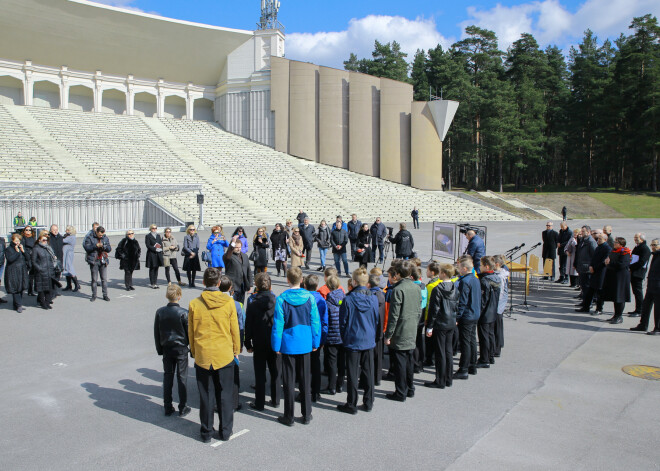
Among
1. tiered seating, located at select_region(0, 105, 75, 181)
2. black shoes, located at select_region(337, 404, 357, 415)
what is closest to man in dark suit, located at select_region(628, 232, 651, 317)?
black shoes, located at select_region(337, 404, 357, 415)

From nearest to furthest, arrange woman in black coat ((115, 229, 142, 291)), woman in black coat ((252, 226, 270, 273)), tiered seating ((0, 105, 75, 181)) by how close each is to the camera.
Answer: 1. woman in black coat ((115, 229, 142, 291))
2. woman in black coat ((252, 226, 270, 273))
3. tiered seating ((0, 105, 75, 181))

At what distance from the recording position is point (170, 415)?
5254 mm

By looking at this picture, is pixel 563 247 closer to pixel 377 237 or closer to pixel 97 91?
pixel 377 237

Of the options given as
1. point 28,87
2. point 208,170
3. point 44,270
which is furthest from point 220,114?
point 44,270

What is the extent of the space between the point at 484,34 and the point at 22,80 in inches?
2036

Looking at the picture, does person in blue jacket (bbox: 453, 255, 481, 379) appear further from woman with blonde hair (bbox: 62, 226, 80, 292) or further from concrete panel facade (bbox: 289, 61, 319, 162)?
concrete panel facade (bbox: 289, 61, 319, 162)

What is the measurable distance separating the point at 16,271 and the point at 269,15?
146 ft

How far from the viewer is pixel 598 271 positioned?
9.70 metres

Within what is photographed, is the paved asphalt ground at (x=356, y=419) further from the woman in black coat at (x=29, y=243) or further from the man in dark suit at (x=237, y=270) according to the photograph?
the woman in black coat at (x=29, y=243)

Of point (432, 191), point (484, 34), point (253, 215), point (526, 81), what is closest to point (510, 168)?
point (526, 81)

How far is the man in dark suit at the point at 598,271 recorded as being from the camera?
9.66 m

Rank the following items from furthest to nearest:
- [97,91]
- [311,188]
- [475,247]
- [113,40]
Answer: [97,91], [113,40], [311,188], [475,247]

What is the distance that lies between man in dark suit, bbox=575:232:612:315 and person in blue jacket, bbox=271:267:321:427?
23.0 feet

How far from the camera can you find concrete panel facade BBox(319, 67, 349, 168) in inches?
1746
